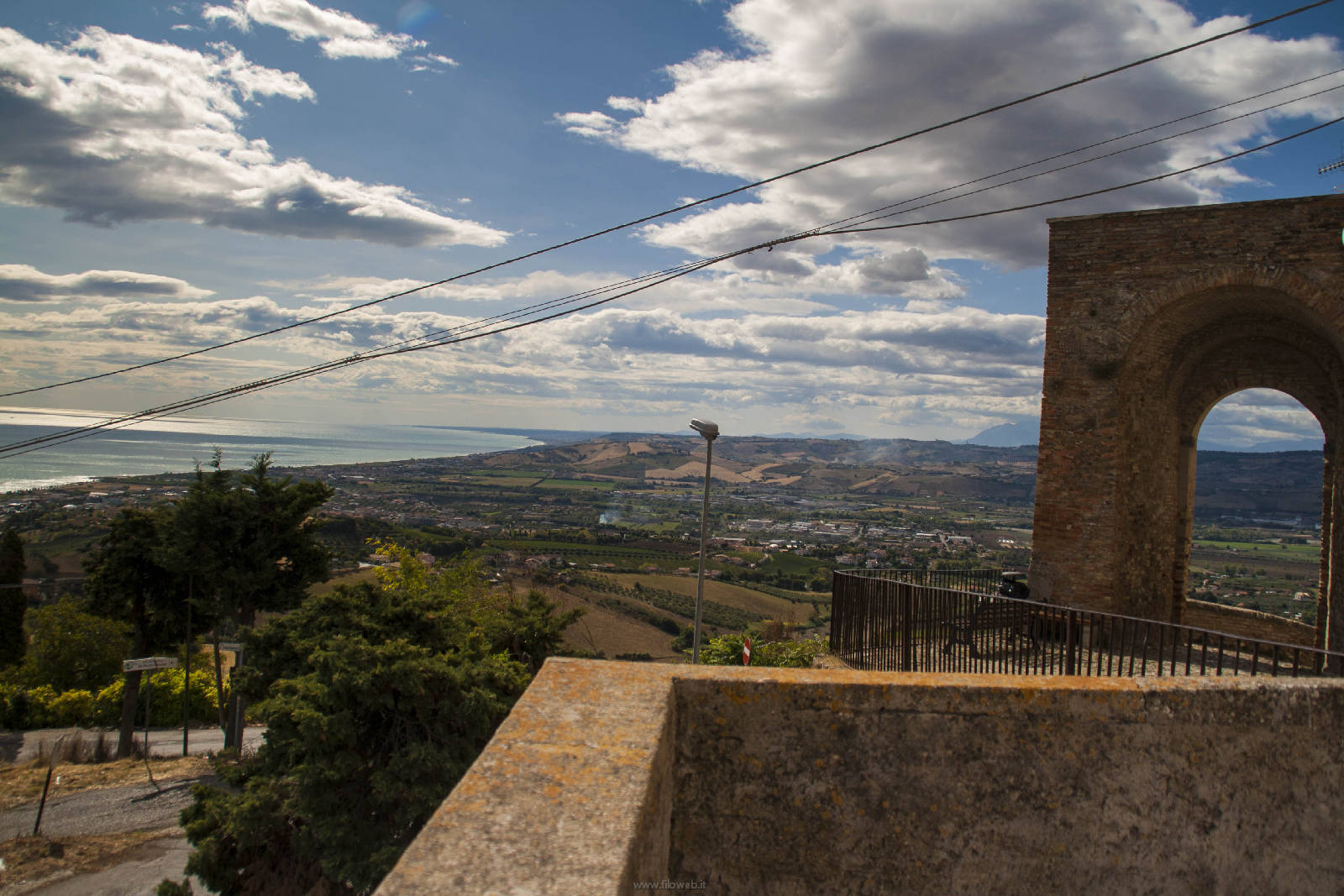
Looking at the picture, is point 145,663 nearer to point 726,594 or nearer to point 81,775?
point 81,775

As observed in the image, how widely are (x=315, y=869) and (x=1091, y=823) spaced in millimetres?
8704

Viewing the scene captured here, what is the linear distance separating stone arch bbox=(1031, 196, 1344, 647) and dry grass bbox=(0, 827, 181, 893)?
54.5 feet

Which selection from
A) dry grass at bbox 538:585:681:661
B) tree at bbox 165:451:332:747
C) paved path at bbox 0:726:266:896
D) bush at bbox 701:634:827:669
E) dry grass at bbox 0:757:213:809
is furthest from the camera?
dry grass at bbox 538:585:681:661

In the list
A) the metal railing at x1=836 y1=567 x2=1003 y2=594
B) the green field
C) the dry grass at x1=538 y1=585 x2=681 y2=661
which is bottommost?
the dry grass at x1=538 y1=585 x2=681 y2=661

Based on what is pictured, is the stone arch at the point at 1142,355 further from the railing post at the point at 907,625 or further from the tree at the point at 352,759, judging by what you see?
the tree at the point at 352,759

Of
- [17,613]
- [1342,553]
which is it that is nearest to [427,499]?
[17,613]

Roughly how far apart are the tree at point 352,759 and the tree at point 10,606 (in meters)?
22.8

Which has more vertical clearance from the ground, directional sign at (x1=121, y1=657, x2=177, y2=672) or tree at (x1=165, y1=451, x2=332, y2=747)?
tree at (x1=165, y1=451, x2=332, y2=747)

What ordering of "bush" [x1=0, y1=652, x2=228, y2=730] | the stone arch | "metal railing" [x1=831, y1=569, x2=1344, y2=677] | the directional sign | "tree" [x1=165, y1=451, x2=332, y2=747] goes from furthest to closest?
"bush" [x1=0, y1=652, x2=228, y2=730], "tree" [x1=165, y1=451, x2=332, y2=747], the directional sign, the stone arch, "metal railing" [x1=831, y1=569, x2=1344, y2=677]

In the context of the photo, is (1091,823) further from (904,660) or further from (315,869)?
(315,869)

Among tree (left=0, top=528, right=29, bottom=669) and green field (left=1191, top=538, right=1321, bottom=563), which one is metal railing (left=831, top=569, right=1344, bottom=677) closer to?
tree (left=0, top=528, right=29, bottom=669)

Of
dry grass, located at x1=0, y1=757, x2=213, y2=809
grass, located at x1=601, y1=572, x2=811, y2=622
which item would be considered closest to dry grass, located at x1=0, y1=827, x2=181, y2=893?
dry grass, located at x1=0, y1=757, x2=213, y2=809

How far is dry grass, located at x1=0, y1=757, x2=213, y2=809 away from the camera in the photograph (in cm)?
1616

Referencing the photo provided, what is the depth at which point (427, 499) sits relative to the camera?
324 ft
